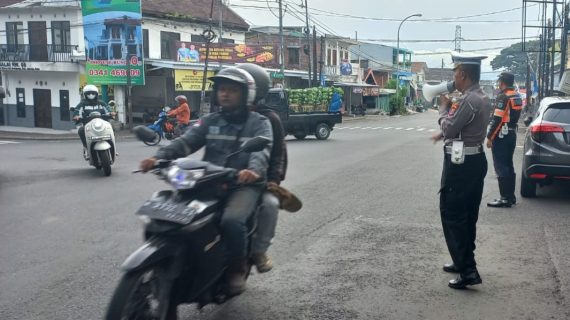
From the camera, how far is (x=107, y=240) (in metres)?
6.52

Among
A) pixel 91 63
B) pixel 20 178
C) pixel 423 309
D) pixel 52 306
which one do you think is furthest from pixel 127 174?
pixel 91 63

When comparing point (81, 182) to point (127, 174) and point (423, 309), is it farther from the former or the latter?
point (423, 309)

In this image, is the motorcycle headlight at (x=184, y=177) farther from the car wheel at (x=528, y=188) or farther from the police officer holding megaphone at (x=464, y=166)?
the car wheel at (x=528, y=188)

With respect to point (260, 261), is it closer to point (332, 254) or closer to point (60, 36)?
point (332, 254)

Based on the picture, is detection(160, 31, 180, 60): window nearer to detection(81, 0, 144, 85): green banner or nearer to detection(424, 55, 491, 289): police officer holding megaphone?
detection(81, 0, 144, 85): green banner

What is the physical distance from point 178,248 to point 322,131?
1961cm

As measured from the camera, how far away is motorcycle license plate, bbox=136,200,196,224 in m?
3.51

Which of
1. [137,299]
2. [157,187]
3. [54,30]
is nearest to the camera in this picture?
[137,299]

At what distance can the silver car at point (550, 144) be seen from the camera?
28.1ft

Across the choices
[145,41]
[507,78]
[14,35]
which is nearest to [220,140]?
[507,78]

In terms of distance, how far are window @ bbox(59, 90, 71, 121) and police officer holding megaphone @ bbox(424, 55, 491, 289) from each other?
31132 mm

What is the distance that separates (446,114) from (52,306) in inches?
137

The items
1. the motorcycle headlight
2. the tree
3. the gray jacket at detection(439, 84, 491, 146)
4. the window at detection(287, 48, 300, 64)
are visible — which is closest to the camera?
the motorcycle headlight

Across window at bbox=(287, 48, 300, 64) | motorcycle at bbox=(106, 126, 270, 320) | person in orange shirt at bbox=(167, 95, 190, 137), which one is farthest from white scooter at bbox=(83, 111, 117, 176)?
window at bbox=(287, 48, 300, 64)
